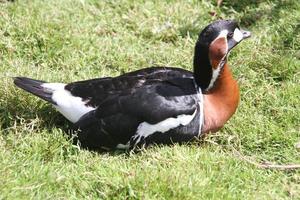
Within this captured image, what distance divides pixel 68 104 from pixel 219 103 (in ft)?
3.34

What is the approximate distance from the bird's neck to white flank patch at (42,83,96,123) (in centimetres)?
77

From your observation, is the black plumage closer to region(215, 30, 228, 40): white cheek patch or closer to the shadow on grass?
region(215, 30, 228, 40): white cheek patch

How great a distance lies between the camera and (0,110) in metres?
4.30

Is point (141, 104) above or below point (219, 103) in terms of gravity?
above

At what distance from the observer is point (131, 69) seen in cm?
509

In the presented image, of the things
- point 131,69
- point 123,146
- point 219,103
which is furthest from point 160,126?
point 131,69

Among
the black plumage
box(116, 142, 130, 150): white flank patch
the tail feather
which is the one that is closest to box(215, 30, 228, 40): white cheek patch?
the black plumage

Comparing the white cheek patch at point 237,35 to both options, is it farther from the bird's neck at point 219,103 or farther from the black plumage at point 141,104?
the bird's neck at point 219,103

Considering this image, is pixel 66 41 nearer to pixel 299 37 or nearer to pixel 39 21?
pixel 39 21

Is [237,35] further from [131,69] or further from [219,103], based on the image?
[131,69]

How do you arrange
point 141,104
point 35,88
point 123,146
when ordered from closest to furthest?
1. point 141,104
2. point 123,146
3. point 35,88

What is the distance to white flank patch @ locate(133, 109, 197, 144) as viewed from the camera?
3900mm

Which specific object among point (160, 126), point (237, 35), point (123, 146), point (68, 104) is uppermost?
point (237, 35)

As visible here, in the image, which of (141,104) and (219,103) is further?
(219,103)
